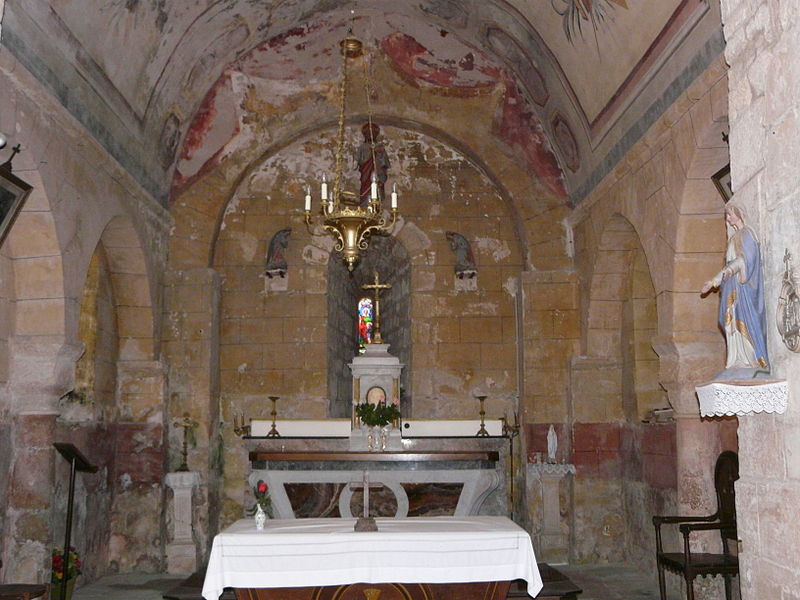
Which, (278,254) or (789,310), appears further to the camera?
(278,254)

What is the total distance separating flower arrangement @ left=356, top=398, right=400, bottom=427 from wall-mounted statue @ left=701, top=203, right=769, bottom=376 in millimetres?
4813

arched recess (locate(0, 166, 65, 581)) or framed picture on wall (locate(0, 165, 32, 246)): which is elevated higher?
framed picture on wall (locate(0, 165, 32, 246))

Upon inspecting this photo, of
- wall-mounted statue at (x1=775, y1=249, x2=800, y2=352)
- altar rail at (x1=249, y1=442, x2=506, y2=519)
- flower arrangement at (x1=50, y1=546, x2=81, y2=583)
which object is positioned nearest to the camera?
wall-mounted statue at (x1=775, y1=249, x2=800, y2=352)

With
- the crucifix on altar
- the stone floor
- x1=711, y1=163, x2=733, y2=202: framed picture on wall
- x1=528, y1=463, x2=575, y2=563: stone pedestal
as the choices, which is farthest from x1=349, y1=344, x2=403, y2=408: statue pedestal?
x1=711, y1=163, x2=733, y2=202: framed picture on wall

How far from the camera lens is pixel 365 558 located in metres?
5.18

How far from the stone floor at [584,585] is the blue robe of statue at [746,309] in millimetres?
3905

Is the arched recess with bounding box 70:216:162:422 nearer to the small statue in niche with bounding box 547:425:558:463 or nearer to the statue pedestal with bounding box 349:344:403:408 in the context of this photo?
the statue pedestal with bounding box 349:344:403:408

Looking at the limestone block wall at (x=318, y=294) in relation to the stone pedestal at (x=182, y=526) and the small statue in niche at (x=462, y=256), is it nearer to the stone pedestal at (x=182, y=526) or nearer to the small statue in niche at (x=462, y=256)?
the small statue in niche at (x=462, y=256)

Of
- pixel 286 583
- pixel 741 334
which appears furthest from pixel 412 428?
pixel 741 334

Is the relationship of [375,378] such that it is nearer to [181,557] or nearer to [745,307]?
[181,557]

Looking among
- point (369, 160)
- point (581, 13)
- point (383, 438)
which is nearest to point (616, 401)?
point (383, 438)

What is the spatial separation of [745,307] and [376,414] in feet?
16.4

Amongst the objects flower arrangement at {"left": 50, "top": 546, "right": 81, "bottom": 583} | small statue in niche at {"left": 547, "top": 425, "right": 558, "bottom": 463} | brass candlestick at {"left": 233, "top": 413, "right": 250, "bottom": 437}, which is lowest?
flower arrangement at {"left": 50, "top": 546, "right": 81, "bottom": 583}

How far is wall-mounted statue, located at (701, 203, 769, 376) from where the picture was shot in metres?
4.21
